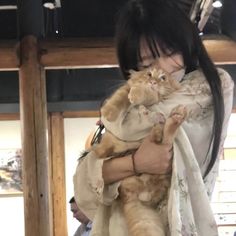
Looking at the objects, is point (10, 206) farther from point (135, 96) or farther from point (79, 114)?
point (135, 96)

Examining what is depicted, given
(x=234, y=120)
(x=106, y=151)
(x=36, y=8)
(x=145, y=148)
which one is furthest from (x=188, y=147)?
(x=234, y=120)

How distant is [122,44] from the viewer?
1.36 m

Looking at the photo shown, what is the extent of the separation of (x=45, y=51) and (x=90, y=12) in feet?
7.19

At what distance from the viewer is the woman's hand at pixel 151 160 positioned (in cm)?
120

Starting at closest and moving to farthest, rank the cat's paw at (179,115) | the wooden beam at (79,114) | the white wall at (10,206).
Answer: the cat's paw at (179,115) → the white wall at (10,206) → the wooden beam at (79,114)

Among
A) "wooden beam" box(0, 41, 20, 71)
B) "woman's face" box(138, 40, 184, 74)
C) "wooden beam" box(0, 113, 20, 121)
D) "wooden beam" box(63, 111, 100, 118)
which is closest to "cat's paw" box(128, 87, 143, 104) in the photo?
"woman's face" box(138, 40, 184, 74)

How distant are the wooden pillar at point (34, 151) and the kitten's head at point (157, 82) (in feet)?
8.88

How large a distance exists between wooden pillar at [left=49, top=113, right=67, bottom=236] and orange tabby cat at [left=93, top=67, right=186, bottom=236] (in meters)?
5.89

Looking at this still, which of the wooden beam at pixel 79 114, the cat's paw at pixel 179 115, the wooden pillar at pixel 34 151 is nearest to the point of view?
the cat's paw at pixel 179 115

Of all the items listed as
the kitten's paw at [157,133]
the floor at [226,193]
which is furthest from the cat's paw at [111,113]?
the floor at [226,193]

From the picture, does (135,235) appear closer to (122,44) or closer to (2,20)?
(122,44)

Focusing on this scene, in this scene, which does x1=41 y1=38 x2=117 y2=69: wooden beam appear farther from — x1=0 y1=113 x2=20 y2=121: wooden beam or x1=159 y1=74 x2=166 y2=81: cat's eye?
x1=0 y1=113 x2=20 y2=121: wooden beam

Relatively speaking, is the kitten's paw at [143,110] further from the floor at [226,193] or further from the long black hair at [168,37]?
the floor at [226,193]

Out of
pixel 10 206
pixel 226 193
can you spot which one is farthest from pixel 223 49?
pixel 10 206
